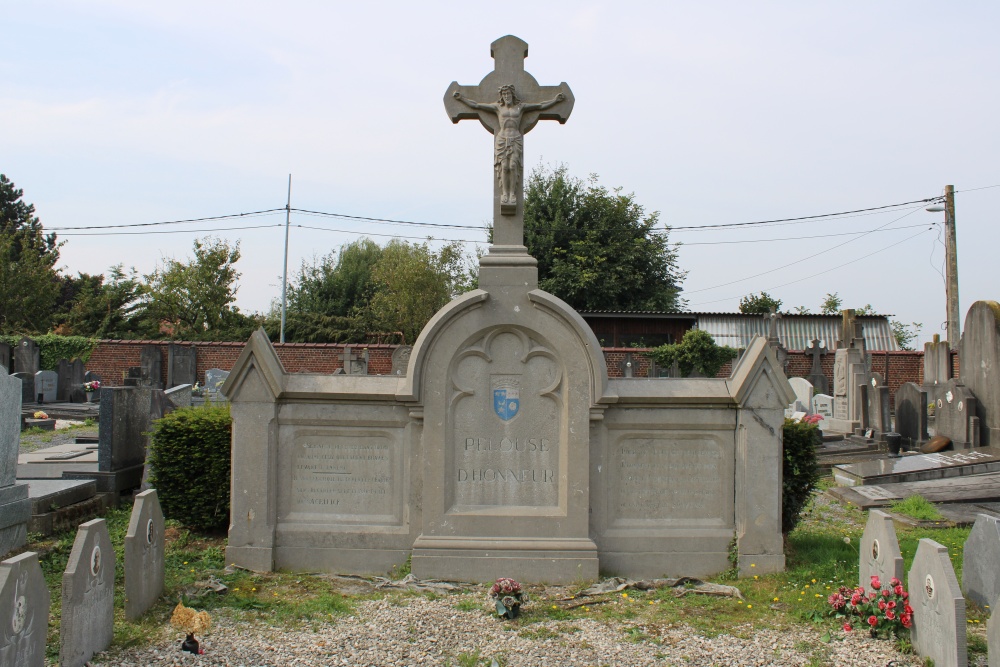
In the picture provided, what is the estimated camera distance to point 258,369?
6.25 m

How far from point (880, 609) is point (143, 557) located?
4.87 metres

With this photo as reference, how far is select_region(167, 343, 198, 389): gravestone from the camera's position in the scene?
27.3 meters

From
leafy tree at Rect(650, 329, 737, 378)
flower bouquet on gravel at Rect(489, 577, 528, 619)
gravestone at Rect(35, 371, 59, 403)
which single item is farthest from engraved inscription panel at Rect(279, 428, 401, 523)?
leafy tree at Rect(650, 329, 737, 378)

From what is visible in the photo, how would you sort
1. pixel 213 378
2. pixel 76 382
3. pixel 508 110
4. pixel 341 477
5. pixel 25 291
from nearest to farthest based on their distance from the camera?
pixel 341 477 → pixel 508 110 → pixel 76 382 → pixel 213 378 → pixel 25 291

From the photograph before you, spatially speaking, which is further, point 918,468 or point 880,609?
point 918,468

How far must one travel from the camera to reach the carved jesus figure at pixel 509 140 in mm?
6457

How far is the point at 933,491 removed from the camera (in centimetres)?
933

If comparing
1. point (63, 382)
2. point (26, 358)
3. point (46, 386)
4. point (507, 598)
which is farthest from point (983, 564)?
point (26, 358)

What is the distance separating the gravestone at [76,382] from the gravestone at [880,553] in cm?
2287

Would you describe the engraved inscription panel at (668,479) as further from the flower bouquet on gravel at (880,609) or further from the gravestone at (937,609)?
the gravestone at (937,609)

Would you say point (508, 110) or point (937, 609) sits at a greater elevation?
point (508, 110)

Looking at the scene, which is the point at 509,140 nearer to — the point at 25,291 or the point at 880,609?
the point at 880,609

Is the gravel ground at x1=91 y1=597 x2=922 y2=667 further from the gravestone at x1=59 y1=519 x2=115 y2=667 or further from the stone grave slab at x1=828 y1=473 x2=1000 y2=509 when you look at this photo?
the stone grave slab at x1=828 y1=473 x2=1000 y2=509

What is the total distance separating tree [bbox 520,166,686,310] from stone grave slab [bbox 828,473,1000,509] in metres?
23.4
